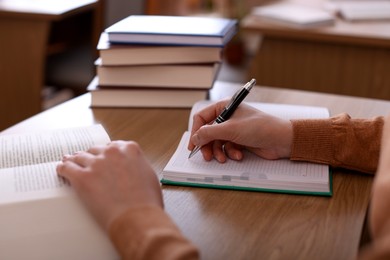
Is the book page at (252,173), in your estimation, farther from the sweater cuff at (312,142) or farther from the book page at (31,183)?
the book page at (31,183)

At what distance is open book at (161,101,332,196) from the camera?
862 mm

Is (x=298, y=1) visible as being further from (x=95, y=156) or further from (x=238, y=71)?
(x=95, y=156)

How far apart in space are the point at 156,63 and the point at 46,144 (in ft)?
1.21

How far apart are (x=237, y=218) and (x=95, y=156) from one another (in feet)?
0.72

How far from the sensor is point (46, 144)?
940 millimetres

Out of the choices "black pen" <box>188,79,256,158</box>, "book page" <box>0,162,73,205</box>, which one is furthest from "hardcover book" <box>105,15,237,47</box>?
"book page" <box>0,162,73,205</box>

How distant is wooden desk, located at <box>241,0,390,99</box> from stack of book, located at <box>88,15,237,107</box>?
807 mm

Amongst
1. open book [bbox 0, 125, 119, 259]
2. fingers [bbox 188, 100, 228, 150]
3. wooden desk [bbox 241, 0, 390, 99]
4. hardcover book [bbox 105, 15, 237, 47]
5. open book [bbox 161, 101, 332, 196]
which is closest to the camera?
open book [bbox 0, 125, 119, 259]

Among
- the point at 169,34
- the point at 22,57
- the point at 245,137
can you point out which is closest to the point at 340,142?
the point at 245,137

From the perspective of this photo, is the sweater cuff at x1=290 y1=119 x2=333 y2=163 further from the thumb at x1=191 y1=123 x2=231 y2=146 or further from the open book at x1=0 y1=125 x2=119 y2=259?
the open book at x1=0 y1=125 x2=119 y2=259

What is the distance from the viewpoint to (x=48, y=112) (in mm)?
1205

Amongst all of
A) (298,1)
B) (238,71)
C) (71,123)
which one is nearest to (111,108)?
(71,123)

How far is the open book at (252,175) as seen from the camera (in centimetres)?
86

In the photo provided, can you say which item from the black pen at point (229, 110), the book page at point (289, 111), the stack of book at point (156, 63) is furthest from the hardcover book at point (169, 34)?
the black pen at point (229, 110)
